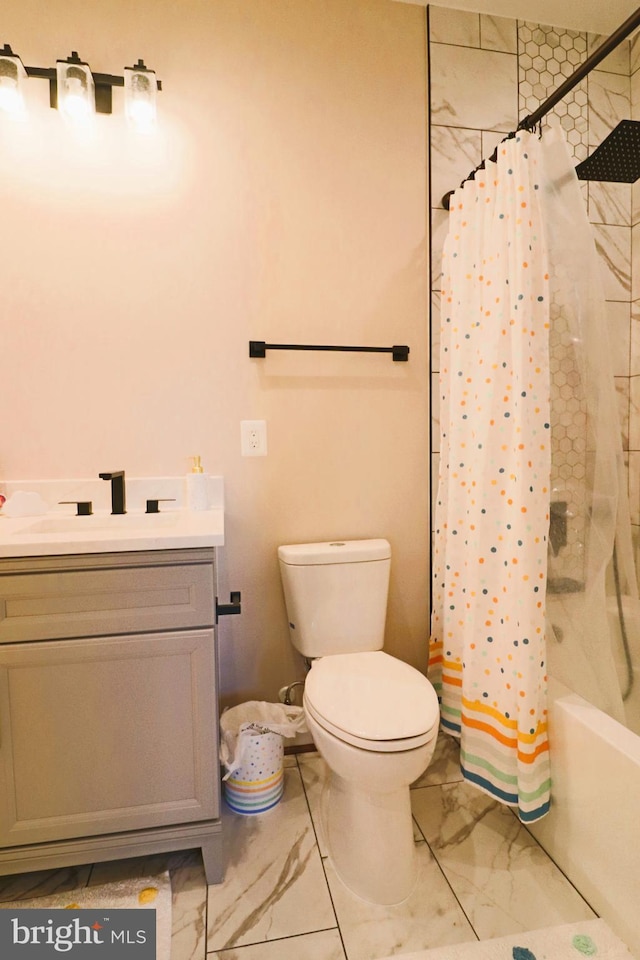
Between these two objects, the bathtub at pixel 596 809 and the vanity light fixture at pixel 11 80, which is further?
the vanity light fixture at pixel 11 80

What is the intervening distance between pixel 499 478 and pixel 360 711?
0.69 meters

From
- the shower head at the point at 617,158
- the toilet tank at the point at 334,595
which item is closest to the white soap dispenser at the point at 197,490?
the toilet tank at the point at 334,595

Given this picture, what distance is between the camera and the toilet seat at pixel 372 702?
1165mm

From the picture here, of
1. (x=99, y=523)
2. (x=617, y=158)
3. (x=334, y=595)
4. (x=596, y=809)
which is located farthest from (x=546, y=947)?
(x=617, y=158)

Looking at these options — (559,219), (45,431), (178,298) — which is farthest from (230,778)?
(559,219)

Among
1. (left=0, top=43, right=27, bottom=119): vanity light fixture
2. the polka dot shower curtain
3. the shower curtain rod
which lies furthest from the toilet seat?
(left=0, top=43, right=27, bottom=119): vanity light fixture

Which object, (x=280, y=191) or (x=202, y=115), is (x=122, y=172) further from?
(x=280, y=191)

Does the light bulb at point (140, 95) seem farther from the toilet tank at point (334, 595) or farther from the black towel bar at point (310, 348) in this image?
the toilet tank at point (334, 595)

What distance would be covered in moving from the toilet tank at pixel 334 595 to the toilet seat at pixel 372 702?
0.09 meters

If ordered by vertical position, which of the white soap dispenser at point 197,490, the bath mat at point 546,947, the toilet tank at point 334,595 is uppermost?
the white soap dispenser at point 197,490

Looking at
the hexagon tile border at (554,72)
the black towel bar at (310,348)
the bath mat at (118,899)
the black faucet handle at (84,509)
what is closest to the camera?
the bath mat at (118,899)

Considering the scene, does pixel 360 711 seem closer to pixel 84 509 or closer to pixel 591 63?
pixel 84 509

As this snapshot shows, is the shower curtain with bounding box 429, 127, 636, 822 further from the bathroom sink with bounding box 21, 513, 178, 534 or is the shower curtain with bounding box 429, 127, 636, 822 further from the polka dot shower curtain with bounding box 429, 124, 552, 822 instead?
the bathroom sink with bounding box 21, 513, 178, 534

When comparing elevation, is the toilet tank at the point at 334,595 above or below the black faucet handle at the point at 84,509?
below
